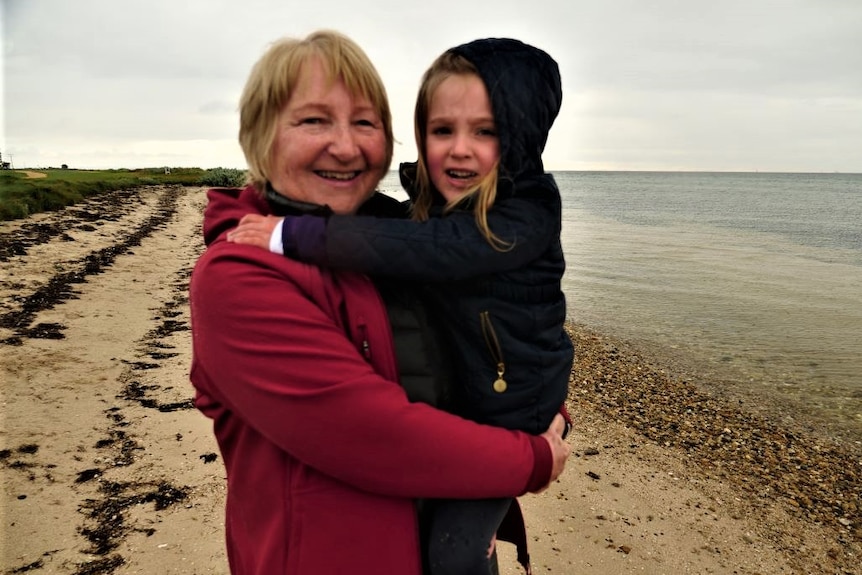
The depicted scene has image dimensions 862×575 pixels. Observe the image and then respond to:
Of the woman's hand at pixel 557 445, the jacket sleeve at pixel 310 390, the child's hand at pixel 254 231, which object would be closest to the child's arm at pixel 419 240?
the child's hand at pixel 254 231

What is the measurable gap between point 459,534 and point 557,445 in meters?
0.39

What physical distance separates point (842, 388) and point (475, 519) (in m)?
9.58

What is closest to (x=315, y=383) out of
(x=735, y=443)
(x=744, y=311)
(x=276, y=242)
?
(x=276, y=242)

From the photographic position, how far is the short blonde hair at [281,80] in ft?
5.08

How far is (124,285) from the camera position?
1073 centimetres

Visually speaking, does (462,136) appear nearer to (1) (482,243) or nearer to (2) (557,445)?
(1) (482,243)

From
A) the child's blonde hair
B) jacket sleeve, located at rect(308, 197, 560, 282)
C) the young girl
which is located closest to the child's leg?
the young girl

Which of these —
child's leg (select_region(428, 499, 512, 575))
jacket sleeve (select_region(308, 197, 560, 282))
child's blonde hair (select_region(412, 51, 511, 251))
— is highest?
child's blonde hair (select_region(412, 51, 511, 251))

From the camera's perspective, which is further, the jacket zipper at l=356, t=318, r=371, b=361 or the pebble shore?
the pebble shore

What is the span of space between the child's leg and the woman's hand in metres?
0.22

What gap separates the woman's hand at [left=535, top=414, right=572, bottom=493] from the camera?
1.58 metres

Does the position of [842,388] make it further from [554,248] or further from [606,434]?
[554,248]

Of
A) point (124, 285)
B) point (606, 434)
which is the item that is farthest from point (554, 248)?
point (124, 285)

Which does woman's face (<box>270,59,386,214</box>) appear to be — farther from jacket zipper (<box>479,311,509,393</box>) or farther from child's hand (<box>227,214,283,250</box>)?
jacket zipper (<box>479,311,509,393</box>)
